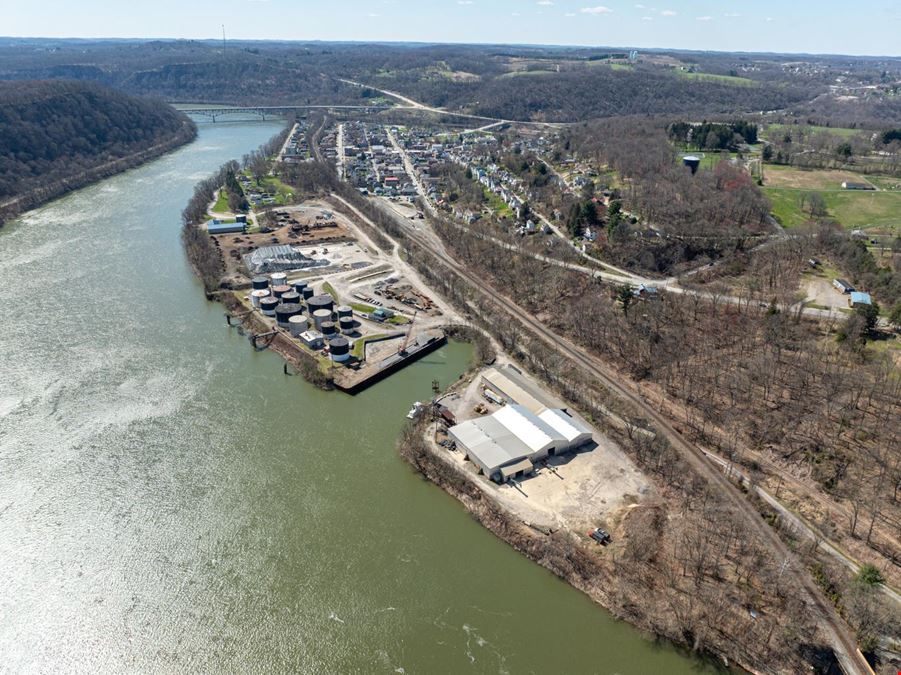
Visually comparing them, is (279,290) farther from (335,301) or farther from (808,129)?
(808,129)

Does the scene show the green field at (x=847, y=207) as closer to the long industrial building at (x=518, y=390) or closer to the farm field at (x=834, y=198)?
the farm field at (x=834, y=198)

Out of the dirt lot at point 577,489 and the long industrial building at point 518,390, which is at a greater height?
the long industrial building at point 518,390

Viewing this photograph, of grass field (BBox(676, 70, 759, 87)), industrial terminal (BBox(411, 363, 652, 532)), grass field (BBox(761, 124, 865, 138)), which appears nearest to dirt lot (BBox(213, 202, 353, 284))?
industrial terminal (BBox(411, 363, 652, 532))

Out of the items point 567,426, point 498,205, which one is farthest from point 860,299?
point 498,205

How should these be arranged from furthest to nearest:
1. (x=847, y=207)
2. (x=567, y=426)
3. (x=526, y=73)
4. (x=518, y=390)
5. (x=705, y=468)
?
1. (x=526, y=73)
2. (x=847, y=207)
3. (x=518, y=390)
4. (x=567, y=426)
5. (x=705, y=468)

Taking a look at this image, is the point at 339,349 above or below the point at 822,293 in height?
below

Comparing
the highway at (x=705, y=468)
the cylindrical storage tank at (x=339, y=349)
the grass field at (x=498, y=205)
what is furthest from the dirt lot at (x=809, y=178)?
the cylindrical storage tank at (x=339, y=349)
